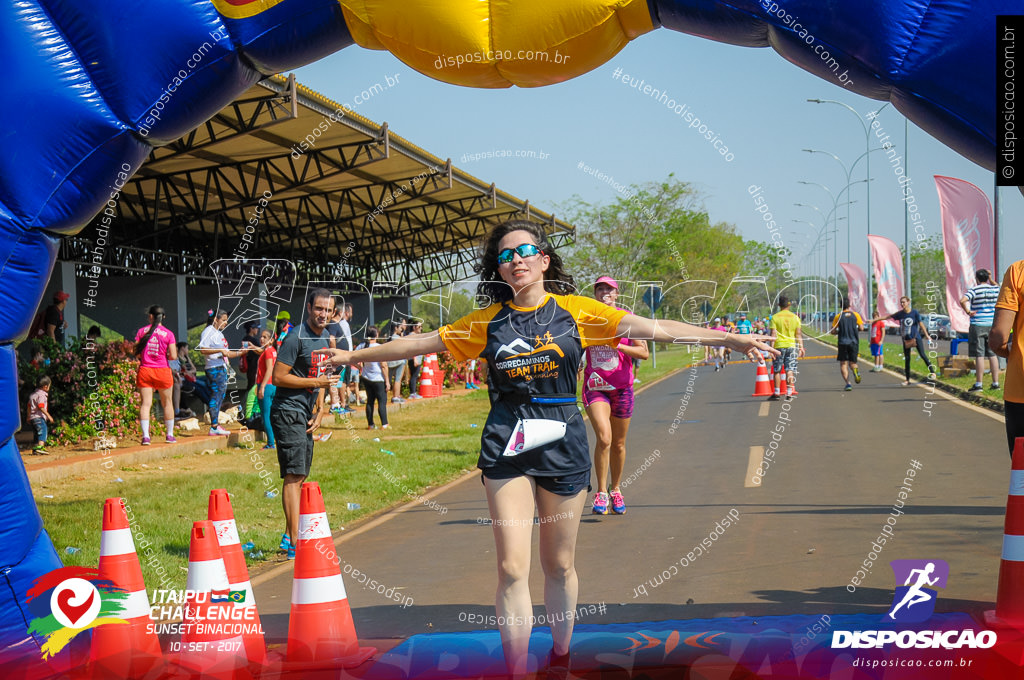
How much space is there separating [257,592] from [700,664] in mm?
3087

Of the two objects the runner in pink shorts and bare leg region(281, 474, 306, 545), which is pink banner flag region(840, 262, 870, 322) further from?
bare leg region(281, 474, 306, 545)

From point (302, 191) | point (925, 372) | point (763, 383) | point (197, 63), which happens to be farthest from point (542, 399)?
point (925, 372)

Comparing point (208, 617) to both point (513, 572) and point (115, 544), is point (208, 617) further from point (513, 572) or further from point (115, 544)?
point (513, 572)

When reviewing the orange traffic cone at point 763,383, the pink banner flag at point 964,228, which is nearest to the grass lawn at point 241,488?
the pink banner flag at point 964,228

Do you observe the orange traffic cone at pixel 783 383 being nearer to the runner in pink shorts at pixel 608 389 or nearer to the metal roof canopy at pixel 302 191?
the metal roof canopy at pixel 302 191

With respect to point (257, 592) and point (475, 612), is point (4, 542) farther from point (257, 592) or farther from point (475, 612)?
point (475, 612)

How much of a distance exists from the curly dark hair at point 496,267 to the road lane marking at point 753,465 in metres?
5.17

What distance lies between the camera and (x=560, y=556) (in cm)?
390

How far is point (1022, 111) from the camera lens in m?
4.03

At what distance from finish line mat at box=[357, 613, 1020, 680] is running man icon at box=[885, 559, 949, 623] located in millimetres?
105

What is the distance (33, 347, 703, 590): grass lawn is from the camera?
6910 millimetres

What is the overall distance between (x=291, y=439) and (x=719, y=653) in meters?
3.51

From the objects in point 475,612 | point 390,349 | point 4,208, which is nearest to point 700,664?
point 475,612

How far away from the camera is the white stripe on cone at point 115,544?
14.9 feet
